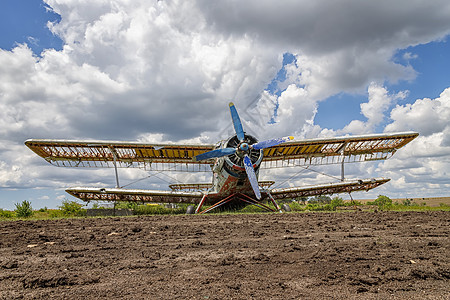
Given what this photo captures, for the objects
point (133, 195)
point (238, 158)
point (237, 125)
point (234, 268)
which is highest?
point (237, 125)

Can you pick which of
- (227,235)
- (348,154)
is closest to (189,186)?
(348,154)

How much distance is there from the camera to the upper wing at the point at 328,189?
19734mm

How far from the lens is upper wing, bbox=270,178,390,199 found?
777 inches

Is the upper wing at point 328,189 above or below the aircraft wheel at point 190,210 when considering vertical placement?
above

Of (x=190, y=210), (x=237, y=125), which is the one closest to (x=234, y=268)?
(x=237, y=125)

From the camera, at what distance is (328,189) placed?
21.0 metres

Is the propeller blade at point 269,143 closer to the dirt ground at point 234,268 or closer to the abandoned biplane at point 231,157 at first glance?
the abandoned biplane at point 231,157

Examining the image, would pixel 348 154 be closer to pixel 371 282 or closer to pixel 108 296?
pixel 371 282

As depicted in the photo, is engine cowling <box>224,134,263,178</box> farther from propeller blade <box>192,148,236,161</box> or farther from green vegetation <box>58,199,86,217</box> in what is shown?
green vegetation <box>58,199,86,217</box>

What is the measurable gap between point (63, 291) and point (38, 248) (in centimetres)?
383

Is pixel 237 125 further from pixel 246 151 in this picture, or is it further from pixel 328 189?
pixel 328 189

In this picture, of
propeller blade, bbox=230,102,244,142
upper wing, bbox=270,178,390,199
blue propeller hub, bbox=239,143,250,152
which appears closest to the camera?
blue propeller hub, bbox=239,143,250,152

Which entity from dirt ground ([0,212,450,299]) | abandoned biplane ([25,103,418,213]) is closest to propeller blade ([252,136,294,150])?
abandoned biplane ([25,103,418,213])

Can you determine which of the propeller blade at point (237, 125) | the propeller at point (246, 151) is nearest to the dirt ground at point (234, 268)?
the propeller at point (246, 151)
